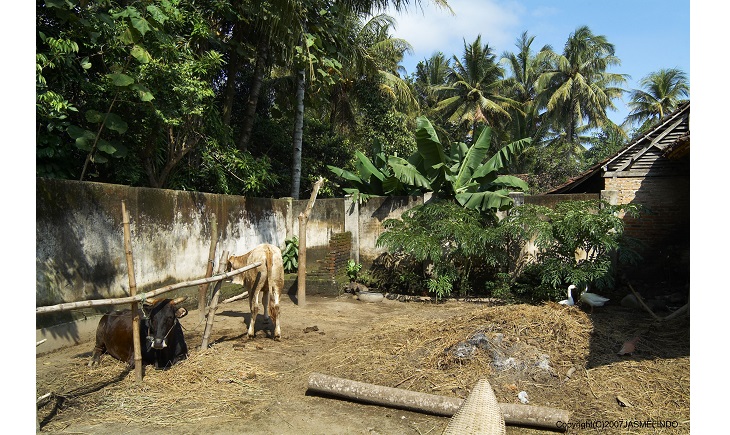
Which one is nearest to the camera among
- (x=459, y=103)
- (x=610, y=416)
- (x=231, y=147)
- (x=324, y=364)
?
(x=610, y=416)

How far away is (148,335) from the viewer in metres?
5.46

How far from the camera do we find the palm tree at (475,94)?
89.8 feet

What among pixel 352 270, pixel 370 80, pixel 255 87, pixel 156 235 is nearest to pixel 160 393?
pixel 156 235

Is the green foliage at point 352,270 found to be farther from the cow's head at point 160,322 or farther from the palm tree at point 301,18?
the cow's head at point 160,322

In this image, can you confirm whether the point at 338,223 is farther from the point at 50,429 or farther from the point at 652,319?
the point at 50,429

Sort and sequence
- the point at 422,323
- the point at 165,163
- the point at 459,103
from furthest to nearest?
the point at 459,103 < the point at 165,163 < the point at 422,323

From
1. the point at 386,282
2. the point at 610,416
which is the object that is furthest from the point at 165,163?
the point at 610,416

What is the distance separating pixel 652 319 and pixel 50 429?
7.72m

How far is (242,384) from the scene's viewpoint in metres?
5.39

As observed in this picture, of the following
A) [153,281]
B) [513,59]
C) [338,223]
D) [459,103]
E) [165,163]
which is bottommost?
[153,281]

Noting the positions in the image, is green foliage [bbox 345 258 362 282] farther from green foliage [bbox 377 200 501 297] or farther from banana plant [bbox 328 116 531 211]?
banana plant [bbox 328 116 531 211]

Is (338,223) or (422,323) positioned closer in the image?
(422,323)

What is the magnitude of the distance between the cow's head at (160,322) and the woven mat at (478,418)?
339 centimetres

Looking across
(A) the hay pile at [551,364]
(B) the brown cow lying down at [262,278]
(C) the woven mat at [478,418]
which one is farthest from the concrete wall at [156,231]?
(C) the woven mat at [478,418]
